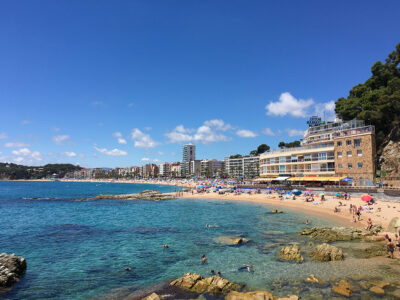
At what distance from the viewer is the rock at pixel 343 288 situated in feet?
35.9

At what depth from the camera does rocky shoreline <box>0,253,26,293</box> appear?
507 inches

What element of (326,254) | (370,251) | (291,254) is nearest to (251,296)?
(291,254)

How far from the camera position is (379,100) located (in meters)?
46.1

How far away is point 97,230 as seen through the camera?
2658cm

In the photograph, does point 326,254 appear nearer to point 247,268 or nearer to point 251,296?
point 247,268

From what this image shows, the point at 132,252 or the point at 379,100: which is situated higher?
the point at 379,100

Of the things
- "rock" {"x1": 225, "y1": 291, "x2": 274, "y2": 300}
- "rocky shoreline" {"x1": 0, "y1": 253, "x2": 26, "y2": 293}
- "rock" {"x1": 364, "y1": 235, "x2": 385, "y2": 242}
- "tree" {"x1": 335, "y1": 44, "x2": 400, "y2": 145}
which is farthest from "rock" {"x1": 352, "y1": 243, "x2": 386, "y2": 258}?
"tree" {"x1": 335, "y1": 44, "x2": 400, "y2": 145}

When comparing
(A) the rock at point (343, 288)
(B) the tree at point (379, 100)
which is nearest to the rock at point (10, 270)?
(A) the rock at point (343, 288)

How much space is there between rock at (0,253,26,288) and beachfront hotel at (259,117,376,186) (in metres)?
48.5

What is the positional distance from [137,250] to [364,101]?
5631 centimetres

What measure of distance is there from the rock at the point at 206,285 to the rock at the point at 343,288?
4529 millimetres

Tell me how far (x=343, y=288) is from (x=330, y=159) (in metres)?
44.9

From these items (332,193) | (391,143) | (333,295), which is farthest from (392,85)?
(333,295)

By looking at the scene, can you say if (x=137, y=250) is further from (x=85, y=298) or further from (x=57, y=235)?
(x=57, y=235)
